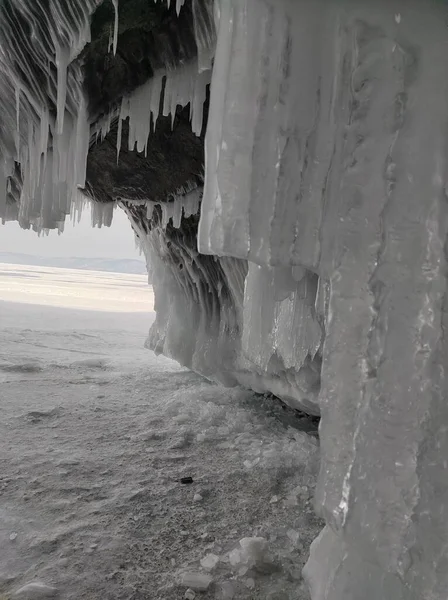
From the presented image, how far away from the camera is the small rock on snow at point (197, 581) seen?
1.91 m

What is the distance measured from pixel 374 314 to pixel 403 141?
1.56 feet

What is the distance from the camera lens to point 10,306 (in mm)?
14398

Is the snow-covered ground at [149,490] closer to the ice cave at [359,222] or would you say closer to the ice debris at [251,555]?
the ice debris at [251,555]

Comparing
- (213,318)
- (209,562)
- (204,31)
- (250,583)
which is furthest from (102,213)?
(250,583)

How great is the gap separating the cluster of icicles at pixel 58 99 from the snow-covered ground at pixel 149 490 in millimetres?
1893

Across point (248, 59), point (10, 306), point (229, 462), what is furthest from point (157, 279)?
point (10, 306)

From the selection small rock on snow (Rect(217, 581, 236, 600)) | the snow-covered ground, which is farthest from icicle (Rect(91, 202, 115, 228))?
small rock on snow (Rect(217, 581, 236, 600))

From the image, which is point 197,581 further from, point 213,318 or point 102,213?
point 102,213

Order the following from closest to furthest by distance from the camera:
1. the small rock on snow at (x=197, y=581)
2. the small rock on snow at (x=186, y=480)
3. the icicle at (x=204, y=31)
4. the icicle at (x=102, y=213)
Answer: the small rock on snow at (x=197, y=581) → the icicle at (x=204, y=31) → the small rock on snow at (x=186, y=480) → the icicle at (x=102, y=213)

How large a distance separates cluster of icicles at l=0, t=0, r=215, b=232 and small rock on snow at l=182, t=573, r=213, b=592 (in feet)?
7.43

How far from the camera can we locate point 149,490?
275 cm

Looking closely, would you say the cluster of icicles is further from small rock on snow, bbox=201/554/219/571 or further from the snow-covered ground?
small rock on snow, bbox=201/554/219/571

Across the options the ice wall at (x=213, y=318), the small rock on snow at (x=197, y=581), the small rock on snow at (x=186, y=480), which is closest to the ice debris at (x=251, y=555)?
the small rock on snow at (x=197, y=581)

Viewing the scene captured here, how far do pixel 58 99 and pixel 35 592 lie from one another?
2.37 metres
